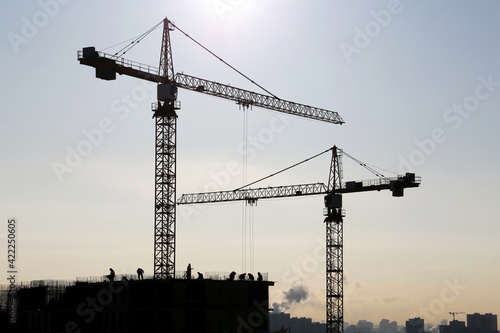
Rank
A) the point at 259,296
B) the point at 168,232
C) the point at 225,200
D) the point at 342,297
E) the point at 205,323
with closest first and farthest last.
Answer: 1. the point at 205,323
2. the point at 259,296
3. the point at 168,232
4. the point at 342,297
5. the point at 225,200

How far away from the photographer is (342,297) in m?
126

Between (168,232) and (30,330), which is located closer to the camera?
(30,330)

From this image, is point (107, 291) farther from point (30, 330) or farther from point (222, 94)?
point (222, 94)

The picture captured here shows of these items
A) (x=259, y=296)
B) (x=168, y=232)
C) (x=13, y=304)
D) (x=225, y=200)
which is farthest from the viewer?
(x=225, y=200)

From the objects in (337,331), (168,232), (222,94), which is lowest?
(337,331)

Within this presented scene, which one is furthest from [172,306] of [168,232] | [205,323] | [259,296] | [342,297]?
[342,297]

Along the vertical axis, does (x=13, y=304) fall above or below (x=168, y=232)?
below

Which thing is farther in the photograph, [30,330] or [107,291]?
[30,330]

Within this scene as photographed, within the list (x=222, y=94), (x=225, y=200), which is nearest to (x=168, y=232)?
(x=222, y=94)

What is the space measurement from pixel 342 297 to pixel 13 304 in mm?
50816

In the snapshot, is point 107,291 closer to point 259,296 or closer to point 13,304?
point 259,296

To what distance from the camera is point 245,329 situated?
8669cm

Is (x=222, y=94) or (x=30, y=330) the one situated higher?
(x=222, y=94)

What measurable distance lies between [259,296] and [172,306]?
11192 mm
